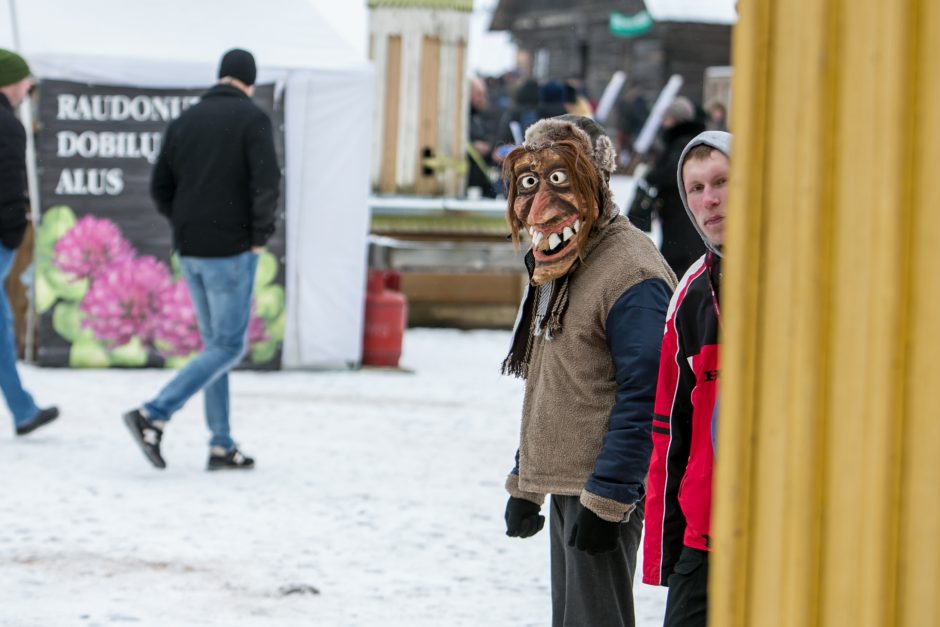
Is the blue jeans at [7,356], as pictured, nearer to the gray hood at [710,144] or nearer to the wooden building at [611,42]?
the gray hood at [710,144]

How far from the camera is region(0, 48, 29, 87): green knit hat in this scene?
6871 mm

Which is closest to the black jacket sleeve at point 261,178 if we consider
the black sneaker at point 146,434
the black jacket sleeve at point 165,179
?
the black jacket sleeve at point 165,179

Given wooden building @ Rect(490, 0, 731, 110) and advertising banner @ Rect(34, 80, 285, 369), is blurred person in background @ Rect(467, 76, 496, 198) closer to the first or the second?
advertising banner @ Rect(34, 80, 285, 369)

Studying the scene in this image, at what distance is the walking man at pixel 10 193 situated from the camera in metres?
6.84

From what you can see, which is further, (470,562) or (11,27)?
(11,27)

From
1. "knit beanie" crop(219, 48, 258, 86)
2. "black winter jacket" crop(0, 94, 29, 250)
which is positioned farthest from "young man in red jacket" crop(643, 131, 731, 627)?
"black winter jacket" crop(0, 94, 29, 250)

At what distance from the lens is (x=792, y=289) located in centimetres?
162

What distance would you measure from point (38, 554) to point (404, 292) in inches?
259

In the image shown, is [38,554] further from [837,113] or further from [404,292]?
[404,292]

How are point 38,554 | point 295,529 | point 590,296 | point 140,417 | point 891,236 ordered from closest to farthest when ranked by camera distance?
point 891,236 < point 590,296 < point 38,554 < point 295,529 < point 140,417

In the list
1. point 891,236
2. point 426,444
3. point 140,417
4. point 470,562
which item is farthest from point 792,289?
point 426,444

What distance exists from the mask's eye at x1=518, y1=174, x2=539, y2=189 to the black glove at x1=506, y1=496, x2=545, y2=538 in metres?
0.69

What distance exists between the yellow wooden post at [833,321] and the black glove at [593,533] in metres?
1.23

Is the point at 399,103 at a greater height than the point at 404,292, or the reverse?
the point at 399,103
